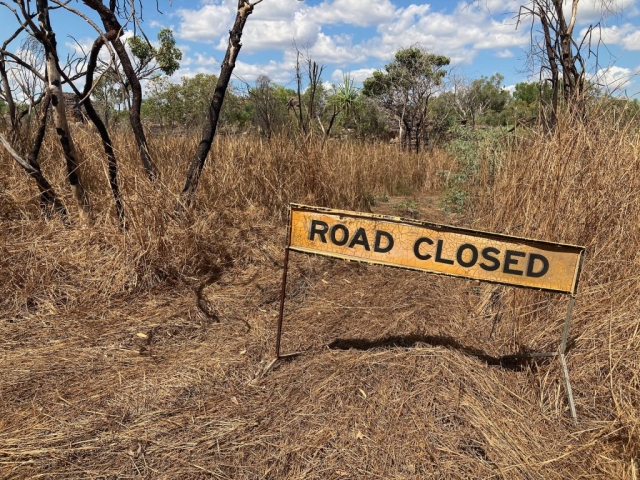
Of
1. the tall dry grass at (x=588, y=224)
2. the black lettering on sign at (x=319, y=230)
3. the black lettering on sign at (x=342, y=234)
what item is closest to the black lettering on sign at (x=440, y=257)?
the black lettering on sign at (x=342, y=234)

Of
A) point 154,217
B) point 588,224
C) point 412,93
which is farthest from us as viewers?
point 412,93

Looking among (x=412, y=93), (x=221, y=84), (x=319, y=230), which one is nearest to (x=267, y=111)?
(x=221, y=84)

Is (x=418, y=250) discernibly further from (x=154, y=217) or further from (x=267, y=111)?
(x=267, y=111)

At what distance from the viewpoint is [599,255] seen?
94.6 inches

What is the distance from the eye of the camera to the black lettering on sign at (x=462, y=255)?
1.82 m

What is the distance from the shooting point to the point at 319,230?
196 cm

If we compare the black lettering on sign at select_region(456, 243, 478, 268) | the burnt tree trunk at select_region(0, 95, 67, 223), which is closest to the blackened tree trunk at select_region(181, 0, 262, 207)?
the burnt tree trunk at select_region(0, 95, 67, 223)

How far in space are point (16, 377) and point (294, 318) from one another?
5.05ft

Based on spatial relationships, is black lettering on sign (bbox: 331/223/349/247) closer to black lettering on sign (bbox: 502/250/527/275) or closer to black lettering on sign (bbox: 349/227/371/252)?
black lettering on sign (bbox: 349/227/371/252)

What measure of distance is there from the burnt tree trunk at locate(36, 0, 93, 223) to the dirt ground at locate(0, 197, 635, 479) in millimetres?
1245

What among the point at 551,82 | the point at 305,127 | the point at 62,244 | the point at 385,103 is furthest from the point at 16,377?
the point at 385,103

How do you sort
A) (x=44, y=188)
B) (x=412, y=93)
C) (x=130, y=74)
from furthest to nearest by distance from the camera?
(x=412, y=93) < (x=130, y=74) < (x=44, y=188)

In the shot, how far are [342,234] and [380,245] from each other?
0.19 meters

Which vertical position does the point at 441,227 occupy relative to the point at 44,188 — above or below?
above
